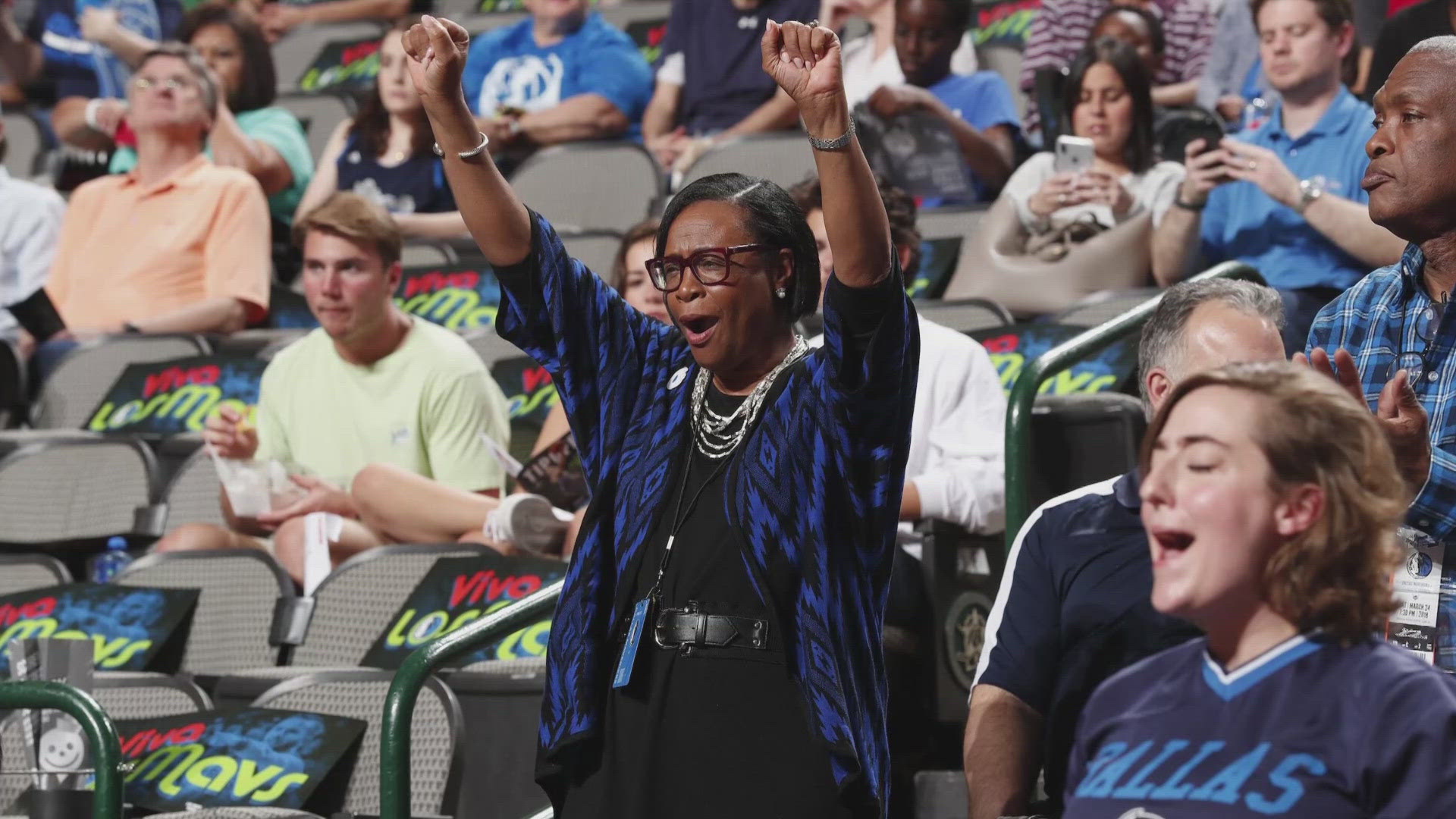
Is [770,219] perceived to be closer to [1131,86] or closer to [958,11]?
[1131,86]

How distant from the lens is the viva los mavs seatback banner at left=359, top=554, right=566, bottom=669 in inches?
156

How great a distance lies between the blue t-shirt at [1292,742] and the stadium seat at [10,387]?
4.97 m

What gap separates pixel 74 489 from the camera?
5.09 m

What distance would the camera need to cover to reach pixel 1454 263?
2334 millimetres

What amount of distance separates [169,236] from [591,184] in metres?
1.39

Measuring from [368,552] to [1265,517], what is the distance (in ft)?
9.71

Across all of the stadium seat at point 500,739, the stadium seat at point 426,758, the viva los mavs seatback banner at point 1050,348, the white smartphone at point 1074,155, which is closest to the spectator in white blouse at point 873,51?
the white smartphone at point 1074,155

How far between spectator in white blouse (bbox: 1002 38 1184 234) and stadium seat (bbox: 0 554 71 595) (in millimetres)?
2614

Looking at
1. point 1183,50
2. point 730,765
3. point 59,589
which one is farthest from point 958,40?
point 730,765

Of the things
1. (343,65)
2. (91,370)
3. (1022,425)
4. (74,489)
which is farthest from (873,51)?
(343,65)

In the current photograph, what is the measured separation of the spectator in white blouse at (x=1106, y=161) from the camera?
4930 millimetres

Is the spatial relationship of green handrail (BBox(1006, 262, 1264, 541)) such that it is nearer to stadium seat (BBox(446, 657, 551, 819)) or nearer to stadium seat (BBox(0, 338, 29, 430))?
stadium seat (BBox(446, 657, 551, 819))

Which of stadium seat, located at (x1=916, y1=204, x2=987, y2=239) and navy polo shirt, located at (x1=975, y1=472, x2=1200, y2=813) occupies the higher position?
stadium seat, located at (x1=916, y1=204, x2=987, y2=239)

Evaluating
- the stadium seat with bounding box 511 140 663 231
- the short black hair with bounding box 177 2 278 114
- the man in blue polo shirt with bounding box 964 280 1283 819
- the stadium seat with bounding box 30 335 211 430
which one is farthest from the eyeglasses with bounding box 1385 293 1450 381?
A: the short black hair with bounding box 177 2 278 114
